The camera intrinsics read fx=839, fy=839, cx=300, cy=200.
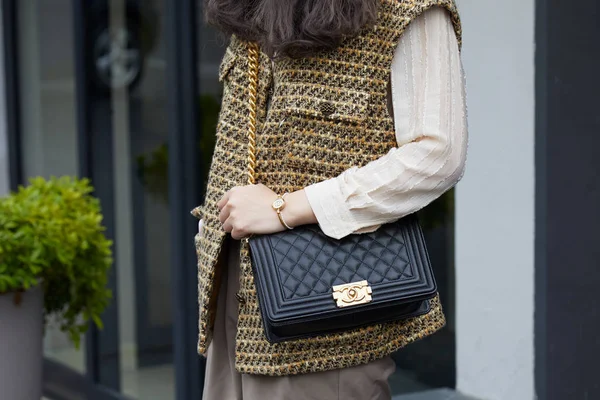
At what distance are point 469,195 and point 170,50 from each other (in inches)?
66.9

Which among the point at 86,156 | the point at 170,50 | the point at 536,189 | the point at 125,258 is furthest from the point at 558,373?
the point at 86,156

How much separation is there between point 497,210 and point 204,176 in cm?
162

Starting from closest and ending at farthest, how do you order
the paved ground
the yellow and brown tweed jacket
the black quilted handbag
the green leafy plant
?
the black quilted handbag → the yellow and brown tweed jacket → the paved ground → the green leafy plant

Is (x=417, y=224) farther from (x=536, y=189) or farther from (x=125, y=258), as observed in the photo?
(x=125, y=258)

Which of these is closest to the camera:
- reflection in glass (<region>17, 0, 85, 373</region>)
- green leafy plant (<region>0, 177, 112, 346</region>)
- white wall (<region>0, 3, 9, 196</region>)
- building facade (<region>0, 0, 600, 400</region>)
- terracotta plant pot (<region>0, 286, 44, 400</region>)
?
building facade (<region>0, 0, 600, 400</region>)

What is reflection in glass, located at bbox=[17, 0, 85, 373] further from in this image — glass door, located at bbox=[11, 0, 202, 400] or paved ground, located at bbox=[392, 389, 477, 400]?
paved ground, located at bbox=[392, 389, 477, 400]

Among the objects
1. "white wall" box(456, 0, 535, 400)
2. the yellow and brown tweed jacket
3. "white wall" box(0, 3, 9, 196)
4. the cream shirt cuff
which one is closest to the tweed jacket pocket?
the yellow and brown tweed jacket

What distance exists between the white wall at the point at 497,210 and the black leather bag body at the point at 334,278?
3.59 ft

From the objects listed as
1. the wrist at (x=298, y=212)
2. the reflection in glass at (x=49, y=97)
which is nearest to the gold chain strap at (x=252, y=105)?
the wrist at (x=298, y=212)

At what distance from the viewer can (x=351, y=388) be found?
1553 millimetres

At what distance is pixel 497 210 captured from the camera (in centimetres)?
259

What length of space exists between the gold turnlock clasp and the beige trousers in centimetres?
21

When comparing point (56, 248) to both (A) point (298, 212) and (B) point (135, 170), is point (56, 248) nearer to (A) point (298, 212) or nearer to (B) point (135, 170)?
(B) point (135, 170)

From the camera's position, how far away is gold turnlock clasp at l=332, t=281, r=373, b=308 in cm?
139
